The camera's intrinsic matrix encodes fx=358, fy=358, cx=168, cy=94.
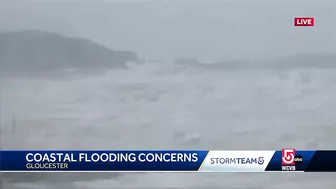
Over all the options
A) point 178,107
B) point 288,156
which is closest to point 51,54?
point 178,107

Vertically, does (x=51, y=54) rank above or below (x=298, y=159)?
above

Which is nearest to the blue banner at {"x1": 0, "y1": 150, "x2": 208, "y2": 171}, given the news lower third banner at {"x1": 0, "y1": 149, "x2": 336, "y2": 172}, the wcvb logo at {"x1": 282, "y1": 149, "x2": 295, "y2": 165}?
the news lower third banner at {"x1": 0, "y1": 149, "x2": 336, "y2": 172}

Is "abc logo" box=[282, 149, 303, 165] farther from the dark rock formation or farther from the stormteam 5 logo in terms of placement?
the dark rock formation

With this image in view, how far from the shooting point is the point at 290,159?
7.86ft

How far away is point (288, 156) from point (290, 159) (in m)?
0.03

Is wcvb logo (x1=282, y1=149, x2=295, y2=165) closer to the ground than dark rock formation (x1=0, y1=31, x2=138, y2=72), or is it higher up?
closer to the ground

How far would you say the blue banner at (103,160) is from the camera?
7.80 feet

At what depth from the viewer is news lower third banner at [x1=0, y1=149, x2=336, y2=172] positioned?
2.38m

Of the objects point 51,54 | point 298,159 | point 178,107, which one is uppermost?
point 51,54

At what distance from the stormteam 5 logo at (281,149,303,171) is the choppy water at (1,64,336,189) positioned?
0.07m

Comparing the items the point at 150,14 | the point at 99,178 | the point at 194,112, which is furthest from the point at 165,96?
the point at 99,178

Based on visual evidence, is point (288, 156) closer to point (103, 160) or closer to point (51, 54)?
point (103, 160)

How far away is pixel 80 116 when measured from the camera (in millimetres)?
2373

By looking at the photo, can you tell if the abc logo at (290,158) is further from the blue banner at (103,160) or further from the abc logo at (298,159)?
the blue banner at (103,160)
